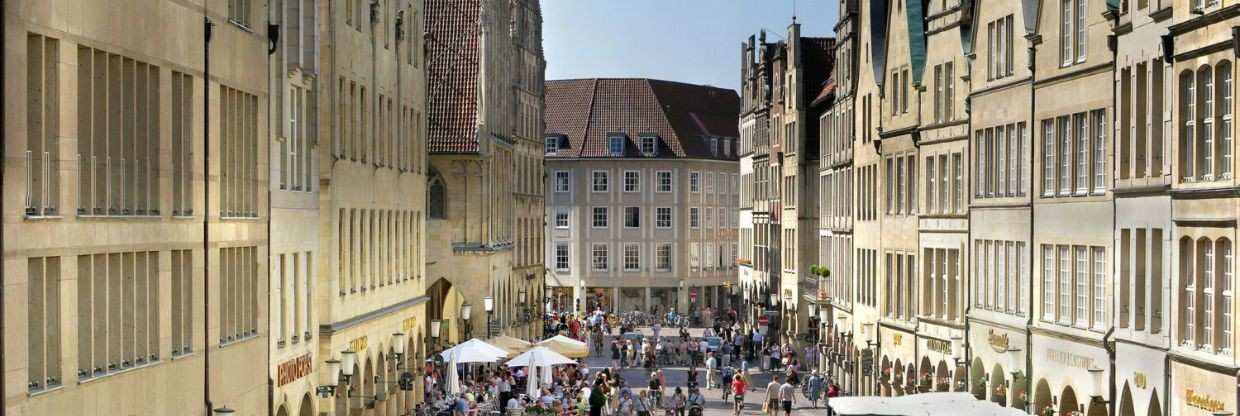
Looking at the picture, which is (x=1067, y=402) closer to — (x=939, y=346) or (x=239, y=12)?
(x=939, y=346)

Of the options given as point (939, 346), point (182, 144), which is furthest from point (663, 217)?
point (182, 144)

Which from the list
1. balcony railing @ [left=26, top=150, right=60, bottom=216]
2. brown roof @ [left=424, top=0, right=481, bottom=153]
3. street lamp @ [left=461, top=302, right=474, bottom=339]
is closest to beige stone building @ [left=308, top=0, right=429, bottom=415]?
street lamp @ [left=461, top=302, right=474, bottom=339]

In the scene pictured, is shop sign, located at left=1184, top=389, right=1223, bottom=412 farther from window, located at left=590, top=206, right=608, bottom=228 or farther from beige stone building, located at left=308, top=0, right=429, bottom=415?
window, located at left=590, top=206, right=608, bottom=228

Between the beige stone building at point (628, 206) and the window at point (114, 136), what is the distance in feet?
304

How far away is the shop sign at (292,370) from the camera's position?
115 ft

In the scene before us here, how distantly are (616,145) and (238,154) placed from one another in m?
89.8

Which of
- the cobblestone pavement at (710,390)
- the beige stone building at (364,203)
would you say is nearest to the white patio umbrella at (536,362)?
the beige stone building at (364,203)

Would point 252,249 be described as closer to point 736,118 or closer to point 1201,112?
point 1201,112

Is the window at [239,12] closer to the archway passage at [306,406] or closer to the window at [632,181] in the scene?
the archway passage at [306,406]

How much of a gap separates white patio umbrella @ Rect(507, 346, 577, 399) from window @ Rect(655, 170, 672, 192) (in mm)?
69814

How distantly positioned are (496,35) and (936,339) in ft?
105

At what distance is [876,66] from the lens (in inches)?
2226

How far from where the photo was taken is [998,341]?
4288 centimetres

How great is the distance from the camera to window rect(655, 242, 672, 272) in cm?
12212
